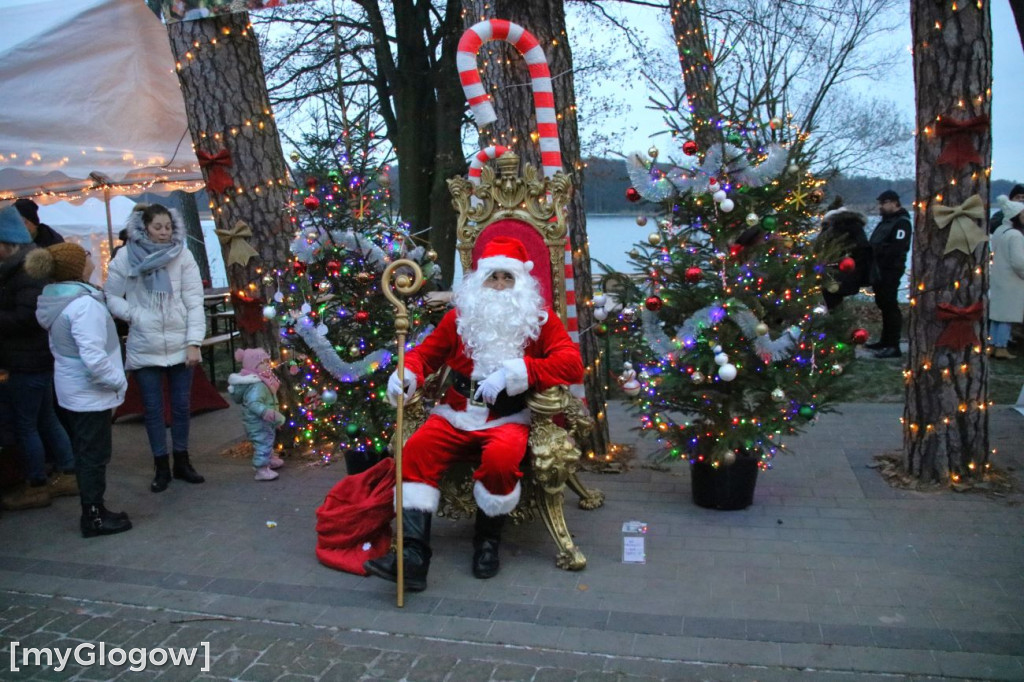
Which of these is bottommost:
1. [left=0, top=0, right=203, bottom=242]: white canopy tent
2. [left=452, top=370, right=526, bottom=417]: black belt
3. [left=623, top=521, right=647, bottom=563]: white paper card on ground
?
[left=623, top=521, right=647, bottom=563]: white paper card on ground

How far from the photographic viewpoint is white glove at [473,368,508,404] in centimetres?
433

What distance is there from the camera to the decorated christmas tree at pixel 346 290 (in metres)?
5.79

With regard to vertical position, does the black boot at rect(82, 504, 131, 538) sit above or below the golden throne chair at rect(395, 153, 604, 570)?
below

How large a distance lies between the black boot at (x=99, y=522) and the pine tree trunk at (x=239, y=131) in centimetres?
198

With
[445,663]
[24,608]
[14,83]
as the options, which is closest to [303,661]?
[445,663]

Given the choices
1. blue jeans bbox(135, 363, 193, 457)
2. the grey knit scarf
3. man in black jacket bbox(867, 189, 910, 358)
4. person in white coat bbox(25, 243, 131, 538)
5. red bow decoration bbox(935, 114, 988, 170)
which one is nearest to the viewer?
person in white coat bbox(25, 243, 131, 538)

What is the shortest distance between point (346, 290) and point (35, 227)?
8.69 feet

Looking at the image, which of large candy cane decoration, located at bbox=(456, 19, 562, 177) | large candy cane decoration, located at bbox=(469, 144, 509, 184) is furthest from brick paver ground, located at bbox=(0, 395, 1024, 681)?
large candy cane decoration, located at bbox=(456, 19, 562, 177)

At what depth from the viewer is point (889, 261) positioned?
386 inches

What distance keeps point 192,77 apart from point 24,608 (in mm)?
4206

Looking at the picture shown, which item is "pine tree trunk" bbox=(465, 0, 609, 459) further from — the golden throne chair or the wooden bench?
the wooden bench

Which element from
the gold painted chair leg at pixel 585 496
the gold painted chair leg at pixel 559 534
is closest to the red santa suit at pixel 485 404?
the gold painted chair leg at pixel 559 534

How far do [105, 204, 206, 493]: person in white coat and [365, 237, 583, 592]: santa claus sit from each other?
217cm

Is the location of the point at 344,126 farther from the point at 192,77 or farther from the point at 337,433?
the point at 337,433
